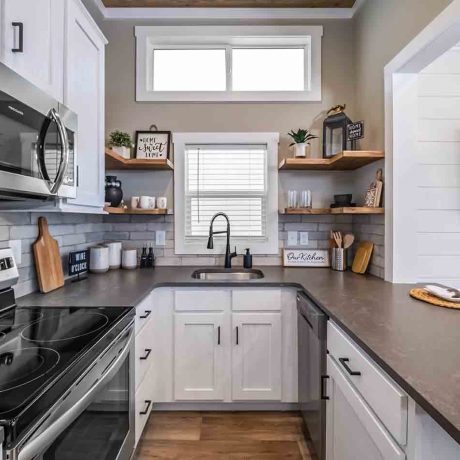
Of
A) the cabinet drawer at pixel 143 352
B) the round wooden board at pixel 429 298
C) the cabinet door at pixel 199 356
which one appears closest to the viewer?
the round wooden board at pixel 429 298

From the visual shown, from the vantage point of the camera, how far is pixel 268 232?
Result: 281cm

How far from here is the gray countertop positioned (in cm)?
85

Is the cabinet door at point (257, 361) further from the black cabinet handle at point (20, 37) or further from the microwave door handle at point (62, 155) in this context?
the black cabinet handle at point (20, 37)

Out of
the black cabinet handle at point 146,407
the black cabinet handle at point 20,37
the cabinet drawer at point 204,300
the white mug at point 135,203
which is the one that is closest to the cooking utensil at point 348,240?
the cabinet drawer at point 204,300

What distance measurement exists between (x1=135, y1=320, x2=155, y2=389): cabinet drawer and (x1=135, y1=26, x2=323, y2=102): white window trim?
1864mm

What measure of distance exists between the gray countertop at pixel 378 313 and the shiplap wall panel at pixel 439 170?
1.22ft

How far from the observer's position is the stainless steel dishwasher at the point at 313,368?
1.63 m

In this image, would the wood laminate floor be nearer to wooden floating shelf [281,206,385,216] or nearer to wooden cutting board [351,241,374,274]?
wooden cutting board [351,241,374,274]

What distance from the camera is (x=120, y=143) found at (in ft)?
8.34

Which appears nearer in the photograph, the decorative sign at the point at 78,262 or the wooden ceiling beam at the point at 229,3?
the decorative sign at the point at 78,262

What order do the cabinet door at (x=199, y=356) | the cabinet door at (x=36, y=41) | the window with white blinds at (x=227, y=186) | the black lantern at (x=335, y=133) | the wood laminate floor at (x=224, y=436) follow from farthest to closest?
the window with white blinds at (x=227, y=186) → the black lantern at (x=335, y=133) → the cabinet door at (x=199, y=356) → the wood laminate floor at (x=224, y=436) → the cabinet door at (x=36, y=41)

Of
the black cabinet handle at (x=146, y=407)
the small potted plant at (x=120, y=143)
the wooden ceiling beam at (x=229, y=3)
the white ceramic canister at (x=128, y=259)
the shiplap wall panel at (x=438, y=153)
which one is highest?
the wooden ceiling beam at (x=229, y=3)

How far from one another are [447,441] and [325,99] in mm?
2543

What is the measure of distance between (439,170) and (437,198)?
6.8 inches
